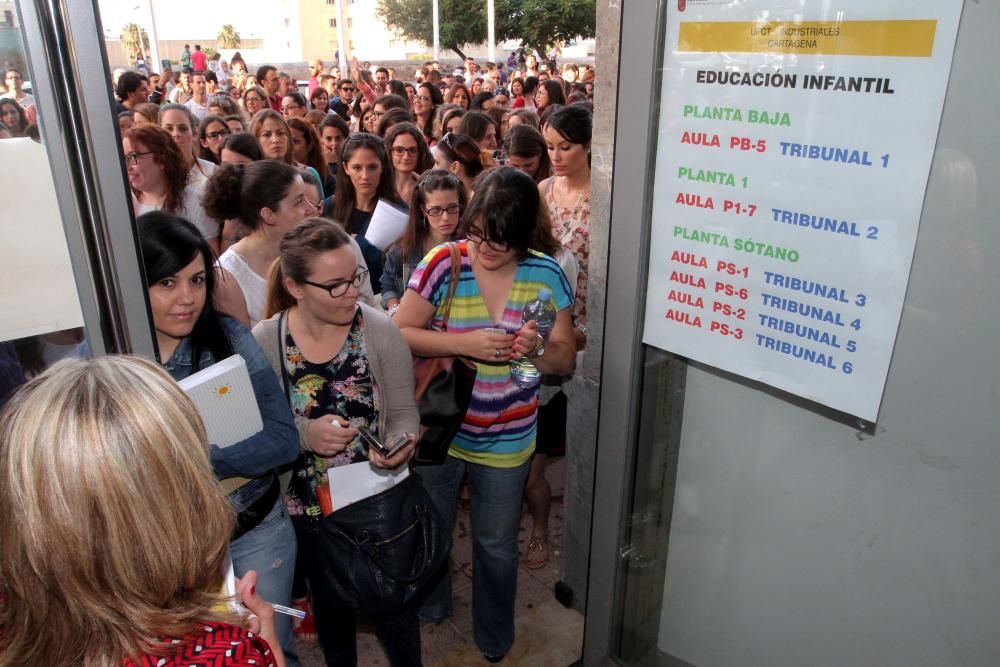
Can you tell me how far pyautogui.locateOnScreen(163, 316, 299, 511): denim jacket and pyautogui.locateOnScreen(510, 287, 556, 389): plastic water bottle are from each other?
81 centimetres

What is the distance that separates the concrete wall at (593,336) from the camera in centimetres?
237

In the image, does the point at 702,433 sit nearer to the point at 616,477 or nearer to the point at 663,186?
the point at 616,477

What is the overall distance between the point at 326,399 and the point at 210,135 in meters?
4.62

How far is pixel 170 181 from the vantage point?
13.6 ft

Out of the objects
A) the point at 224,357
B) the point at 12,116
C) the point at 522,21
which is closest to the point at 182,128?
the point at 224,357

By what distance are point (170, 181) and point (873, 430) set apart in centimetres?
377

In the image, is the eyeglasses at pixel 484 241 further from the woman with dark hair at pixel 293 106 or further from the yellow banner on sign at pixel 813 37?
the woman with dark hair at pixel 293 106

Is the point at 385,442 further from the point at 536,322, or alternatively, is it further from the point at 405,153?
the point at 405,153

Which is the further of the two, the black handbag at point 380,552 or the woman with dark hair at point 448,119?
the woman with dark hair at point 448,119

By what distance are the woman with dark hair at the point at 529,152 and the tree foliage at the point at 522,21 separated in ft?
142

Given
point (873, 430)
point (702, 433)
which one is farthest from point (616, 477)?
point (873, 430)

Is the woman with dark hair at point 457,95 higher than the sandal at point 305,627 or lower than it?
higher

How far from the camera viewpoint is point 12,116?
137 centimetres

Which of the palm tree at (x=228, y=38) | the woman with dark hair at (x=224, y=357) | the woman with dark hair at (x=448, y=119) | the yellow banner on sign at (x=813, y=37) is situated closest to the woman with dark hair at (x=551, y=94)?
the woman with dark hair at (x=448, y=119)
